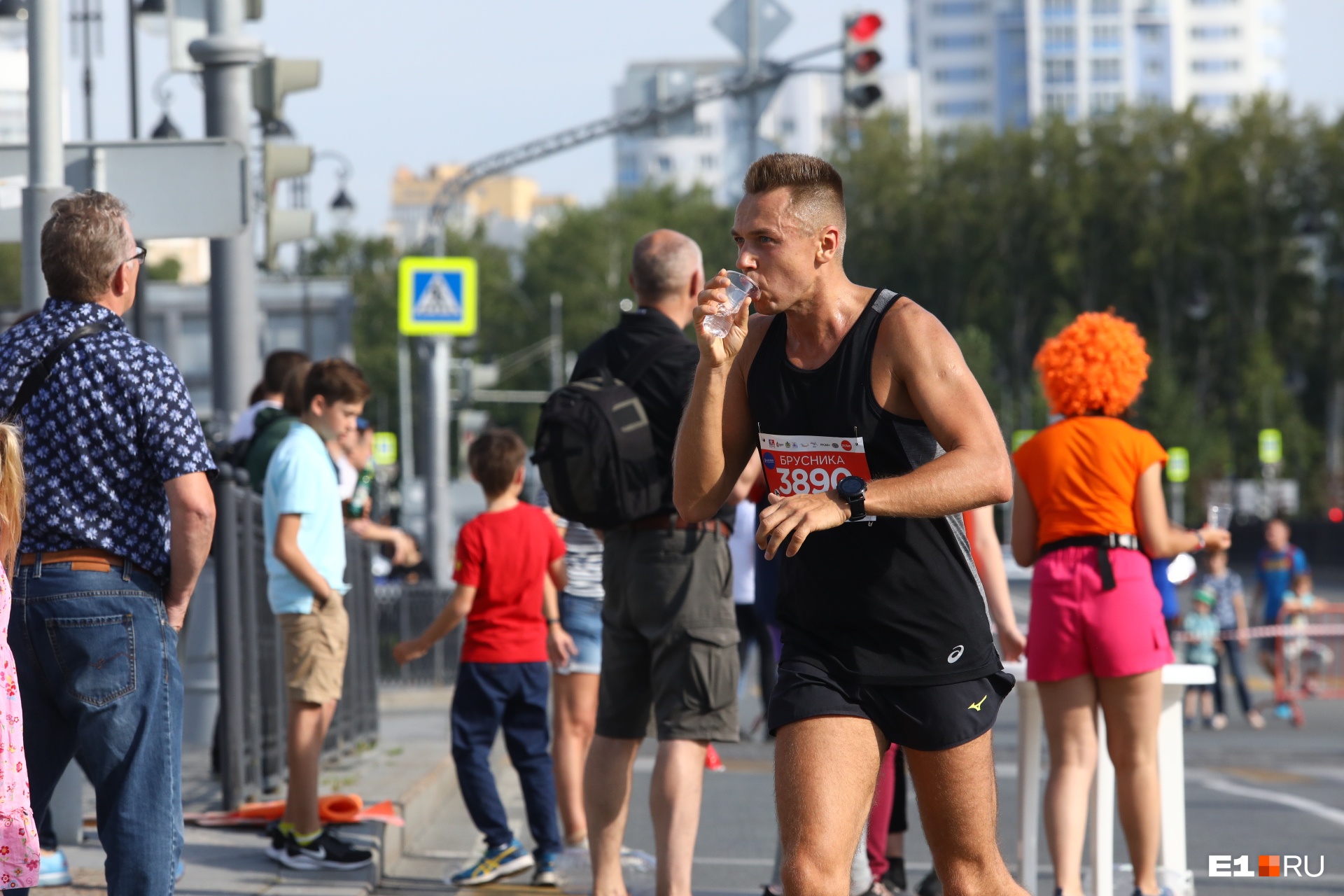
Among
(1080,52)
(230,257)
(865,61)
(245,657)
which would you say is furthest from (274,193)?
(1080,52)

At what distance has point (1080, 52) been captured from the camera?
156 m

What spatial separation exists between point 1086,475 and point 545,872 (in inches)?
94.1

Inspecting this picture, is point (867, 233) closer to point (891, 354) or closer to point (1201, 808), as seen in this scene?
point (1201, 808)

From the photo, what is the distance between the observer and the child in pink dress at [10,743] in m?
3.88

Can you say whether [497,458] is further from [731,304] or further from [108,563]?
[731,304]

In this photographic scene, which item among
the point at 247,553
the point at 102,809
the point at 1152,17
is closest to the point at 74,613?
the point at 102,809

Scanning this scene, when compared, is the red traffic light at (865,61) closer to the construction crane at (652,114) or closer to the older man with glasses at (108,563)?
the construction crane at (652,114)

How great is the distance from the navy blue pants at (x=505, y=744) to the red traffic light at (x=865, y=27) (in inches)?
449

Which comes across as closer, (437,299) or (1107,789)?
(1107,789)

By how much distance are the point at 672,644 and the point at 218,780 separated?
376 centimetres

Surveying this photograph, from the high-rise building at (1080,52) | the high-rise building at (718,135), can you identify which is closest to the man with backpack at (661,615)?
the high-rise building at (718,135)

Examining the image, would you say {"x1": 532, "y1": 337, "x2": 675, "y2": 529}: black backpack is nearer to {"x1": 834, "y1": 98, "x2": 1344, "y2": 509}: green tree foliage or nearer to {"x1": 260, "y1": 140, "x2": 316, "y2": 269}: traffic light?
{"x1": 260, "y1": 140, "x2": 316, "y2": 269}: traffic light

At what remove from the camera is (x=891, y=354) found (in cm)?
407

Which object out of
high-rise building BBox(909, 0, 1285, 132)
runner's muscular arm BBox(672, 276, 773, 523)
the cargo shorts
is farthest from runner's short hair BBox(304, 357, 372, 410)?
high-rise building BBox(909, 0, 1285, 132)
